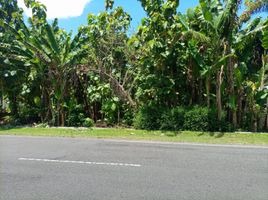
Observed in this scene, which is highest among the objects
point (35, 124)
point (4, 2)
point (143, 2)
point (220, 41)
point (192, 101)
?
point (4, 2)

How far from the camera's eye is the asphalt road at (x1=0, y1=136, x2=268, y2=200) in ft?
19.4

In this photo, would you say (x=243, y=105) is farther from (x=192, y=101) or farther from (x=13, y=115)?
(x=13, y=115)

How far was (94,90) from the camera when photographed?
19234mm

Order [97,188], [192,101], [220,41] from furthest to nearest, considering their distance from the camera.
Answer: [192,101]
[220,41]
[97,188]

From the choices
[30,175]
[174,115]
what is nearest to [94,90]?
[174,115]

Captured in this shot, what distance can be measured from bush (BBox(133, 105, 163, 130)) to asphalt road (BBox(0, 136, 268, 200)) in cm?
526

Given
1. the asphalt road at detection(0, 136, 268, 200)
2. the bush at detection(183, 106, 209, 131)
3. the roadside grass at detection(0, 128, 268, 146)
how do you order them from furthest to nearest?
the bush at detection(183, 106, 209, 131) < the roadside grass at detection(0, 128, 268, 146) < the asphalt road at detection(0, 136, 268, 200)

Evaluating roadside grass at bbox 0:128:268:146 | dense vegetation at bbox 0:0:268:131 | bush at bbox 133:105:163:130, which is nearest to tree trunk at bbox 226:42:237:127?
dense vegetation at bbox 0:0:268:131

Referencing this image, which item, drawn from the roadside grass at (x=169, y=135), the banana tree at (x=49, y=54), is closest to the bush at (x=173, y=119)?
the roadside grass at (x=169, y=135)

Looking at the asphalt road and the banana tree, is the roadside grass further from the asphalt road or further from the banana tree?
the banana tree

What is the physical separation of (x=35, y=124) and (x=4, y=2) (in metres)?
10.0

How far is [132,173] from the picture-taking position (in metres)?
7.45

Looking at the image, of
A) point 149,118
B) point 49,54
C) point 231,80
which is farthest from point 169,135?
point 49,54

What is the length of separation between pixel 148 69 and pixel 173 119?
308 centimetres
